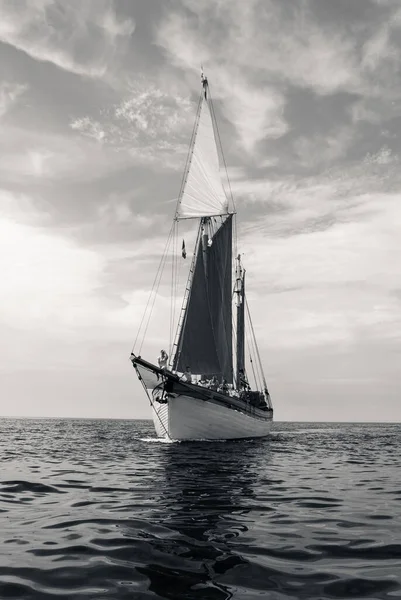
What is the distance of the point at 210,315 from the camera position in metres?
42.8

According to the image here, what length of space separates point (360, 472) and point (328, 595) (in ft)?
51.0


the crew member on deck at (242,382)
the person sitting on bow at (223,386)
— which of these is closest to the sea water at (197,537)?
the person sitting on bow at (223,386)

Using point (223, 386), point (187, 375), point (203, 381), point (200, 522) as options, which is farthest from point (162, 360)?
point (200, 522)

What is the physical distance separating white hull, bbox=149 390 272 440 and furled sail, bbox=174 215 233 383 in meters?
3.58

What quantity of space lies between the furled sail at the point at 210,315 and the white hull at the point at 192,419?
141 inches

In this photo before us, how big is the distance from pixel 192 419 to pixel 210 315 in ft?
31.8

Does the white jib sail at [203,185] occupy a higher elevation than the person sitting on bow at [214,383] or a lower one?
higher

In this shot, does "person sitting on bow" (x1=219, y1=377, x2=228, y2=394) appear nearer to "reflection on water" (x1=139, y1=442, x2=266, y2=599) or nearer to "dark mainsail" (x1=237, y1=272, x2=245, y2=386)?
"dark mainsail" (x1=237, y1=272, x2=245, y2=386)

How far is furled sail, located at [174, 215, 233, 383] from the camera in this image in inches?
A: 1601

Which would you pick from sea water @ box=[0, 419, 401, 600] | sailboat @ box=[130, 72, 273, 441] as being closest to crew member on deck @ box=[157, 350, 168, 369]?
sailboat @ box=[130, 72, 273, 441]

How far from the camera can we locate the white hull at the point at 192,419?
122 ft

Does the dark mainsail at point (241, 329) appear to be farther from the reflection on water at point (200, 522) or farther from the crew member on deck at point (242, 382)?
the reflection on water at point (200, 522)

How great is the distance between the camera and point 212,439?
3934 cm

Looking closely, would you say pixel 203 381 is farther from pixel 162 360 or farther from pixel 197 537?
pixel 197 537
